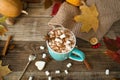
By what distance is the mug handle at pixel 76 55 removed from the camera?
2.00 feet


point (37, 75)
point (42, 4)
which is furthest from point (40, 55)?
point (42, 4)

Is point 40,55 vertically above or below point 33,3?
below

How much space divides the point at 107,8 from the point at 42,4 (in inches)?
7.4

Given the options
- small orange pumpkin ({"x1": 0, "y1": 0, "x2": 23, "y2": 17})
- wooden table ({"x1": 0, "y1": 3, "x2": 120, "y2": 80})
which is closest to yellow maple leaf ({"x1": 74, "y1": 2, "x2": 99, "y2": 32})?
wooden table ({"x1": 0, "y1": 3, "x2": 120, "y2": 80})

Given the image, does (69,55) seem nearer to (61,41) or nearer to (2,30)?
(61,41)

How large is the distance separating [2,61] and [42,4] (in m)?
0.21

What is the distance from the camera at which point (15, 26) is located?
691mm

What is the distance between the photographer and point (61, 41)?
603 mm

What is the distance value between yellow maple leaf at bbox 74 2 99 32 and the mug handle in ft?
0.25

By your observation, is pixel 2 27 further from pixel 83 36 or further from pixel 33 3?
pixel 83 36

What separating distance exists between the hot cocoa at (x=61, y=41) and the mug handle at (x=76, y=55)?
18 mm

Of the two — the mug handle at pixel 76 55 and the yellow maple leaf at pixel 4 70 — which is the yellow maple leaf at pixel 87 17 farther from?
the yellow maple leaf at pixel 4 70

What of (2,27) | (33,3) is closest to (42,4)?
(33,3)

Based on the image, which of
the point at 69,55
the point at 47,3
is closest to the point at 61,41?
the point at 69,55
